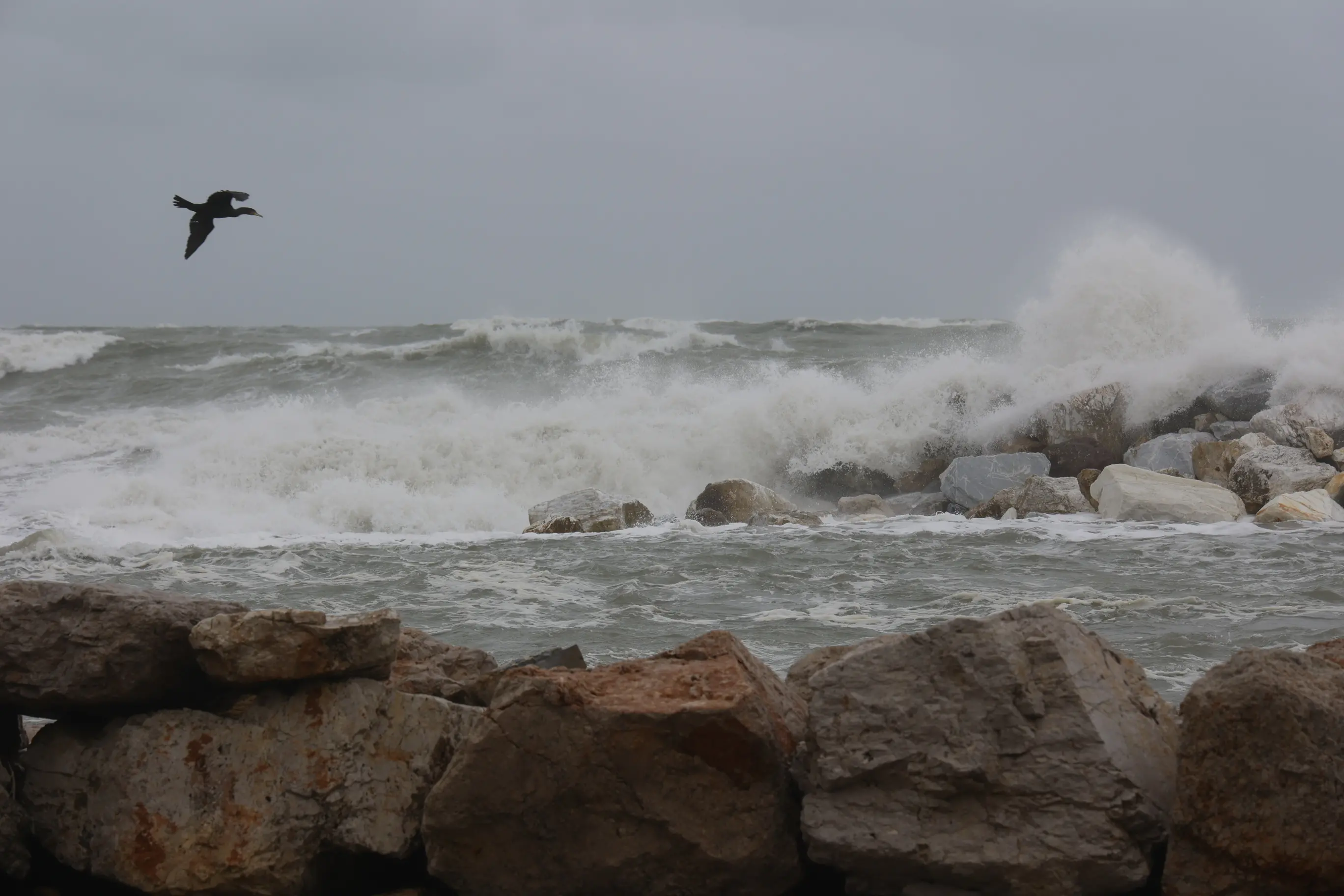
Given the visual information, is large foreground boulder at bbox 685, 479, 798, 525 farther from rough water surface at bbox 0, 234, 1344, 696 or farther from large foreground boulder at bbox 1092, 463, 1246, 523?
large foreground boulder at bbox 1092, 463, 1246, 523

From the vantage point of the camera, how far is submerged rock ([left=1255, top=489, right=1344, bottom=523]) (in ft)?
35.4

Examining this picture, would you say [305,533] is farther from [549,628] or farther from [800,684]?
[800,684]

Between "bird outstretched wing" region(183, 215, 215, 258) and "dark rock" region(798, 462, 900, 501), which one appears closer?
"bird outstretched wing" region(183, 215, 215, 258)

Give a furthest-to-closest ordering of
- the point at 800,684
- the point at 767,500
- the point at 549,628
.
→ the point at 767,500 → the point at 549,628 → the point at 800,684

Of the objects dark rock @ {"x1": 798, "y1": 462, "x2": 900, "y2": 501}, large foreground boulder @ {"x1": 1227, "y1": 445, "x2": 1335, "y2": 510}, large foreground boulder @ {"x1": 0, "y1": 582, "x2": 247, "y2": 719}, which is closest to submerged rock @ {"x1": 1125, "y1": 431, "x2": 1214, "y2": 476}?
large foreground boulder @ {"x1": 1227, "y1": 445, "x2": 1335, "y2": 510}

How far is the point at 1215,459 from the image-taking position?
12812 mm

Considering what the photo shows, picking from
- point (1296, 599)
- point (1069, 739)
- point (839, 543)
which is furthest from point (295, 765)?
point (839, 543)

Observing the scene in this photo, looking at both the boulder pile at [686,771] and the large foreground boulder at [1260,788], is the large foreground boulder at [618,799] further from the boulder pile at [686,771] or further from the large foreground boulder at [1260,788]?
the large foreground boulder at [1260,788]

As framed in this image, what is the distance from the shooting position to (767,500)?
12.4 meters

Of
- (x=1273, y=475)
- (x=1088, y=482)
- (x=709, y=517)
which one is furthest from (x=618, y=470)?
(x=1273, y=475)

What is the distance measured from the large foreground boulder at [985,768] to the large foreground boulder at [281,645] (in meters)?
1.31

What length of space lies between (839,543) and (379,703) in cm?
705

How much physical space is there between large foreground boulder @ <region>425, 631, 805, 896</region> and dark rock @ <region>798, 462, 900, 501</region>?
12.6 metres

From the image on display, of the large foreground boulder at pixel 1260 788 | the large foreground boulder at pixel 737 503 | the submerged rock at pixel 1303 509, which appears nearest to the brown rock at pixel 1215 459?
the submerged rock at pixel 1303 509
